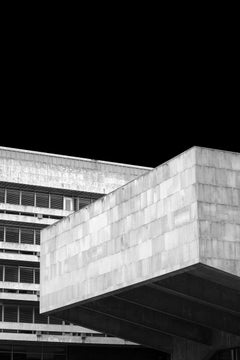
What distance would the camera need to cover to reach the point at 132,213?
166ft

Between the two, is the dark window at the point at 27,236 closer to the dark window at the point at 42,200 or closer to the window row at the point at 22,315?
the dark window at the point at 42,200

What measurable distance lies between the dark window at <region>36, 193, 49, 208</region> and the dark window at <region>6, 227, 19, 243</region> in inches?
107

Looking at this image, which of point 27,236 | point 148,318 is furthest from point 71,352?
point 148,318

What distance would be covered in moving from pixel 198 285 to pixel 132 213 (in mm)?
5416

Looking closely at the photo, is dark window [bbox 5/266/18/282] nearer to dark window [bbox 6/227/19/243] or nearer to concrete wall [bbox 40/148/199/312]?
dark window [bbox 6/227/19/243]

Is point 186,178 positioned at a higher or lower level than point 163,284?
higher

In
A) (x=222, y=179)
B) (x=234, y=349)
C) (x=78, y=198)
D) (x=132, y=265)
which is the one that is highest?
(x=78, y=198)

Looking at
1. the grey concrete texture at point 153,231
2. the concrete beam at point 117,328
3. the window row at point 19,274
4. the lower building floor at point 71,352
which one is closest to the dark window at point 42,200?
the window row at point 19,274

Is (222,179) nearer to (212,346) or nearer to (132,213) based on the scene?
(132,213)

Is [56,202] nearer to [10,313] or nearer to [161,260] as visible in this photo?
[10,313]

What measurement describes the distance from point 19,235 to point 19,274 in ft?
9.86

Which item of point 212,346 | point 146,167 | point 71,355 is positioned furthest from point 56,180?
point 212,346

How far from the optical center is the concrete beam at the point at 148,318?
5684 centimetres

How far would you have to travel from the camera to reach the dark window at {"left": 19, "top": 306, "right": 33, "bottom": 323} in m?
69.8
